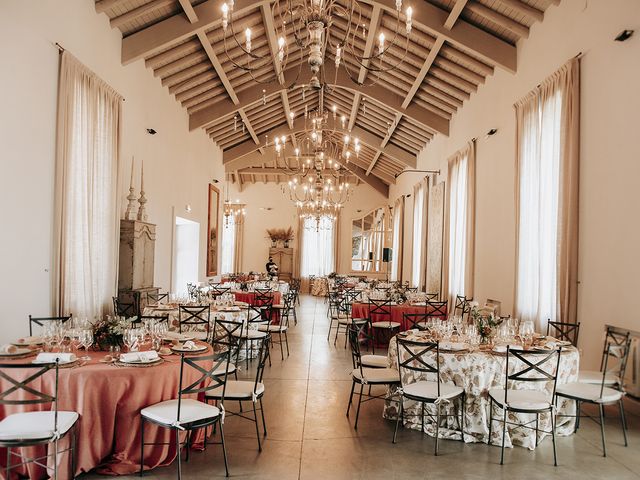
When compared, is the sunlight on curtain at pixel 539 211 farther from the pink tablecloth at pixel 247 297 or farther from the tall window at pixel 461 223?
the pink tablecloth at pixel 247 297

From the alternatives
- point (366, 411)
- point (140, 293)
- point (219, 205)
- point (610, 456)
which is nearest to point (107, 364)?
point (366, 411)

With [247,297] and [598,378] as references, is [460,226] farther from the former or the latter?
[598,378]

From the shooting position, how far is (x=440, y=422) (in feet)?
14.1

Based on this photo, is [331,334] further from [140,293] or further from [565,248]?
[565,248]

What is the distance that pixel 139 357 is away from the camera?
3580 mm

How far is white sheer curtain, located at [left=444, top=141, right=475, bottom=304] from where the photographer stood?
9.38 m

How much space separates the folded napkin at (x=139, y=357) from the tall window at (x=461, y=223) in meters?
6.85

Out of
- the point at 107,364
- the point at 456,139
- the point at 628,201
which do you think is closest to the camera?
the point at 107,364

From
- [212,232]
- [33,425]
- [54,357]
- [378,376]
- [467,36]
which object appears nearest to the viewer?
[33,425]

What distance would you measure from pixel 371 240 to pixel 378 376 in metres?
15.7

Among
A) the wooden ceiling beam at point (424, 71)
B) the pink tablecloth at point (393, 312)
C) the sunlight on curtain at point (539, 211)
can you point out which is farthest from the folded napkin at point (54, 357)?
the wooden ceiling beam at point (424, 71)

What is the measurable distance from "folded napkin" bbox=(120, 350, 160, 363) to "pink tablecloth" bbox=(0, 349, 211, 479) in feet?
0.25

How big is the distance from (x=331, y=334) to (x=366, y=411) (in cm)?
496

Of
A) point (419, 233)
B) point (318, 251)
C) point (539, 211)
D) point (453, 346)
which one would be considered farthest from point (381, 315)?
point (318, 251)
